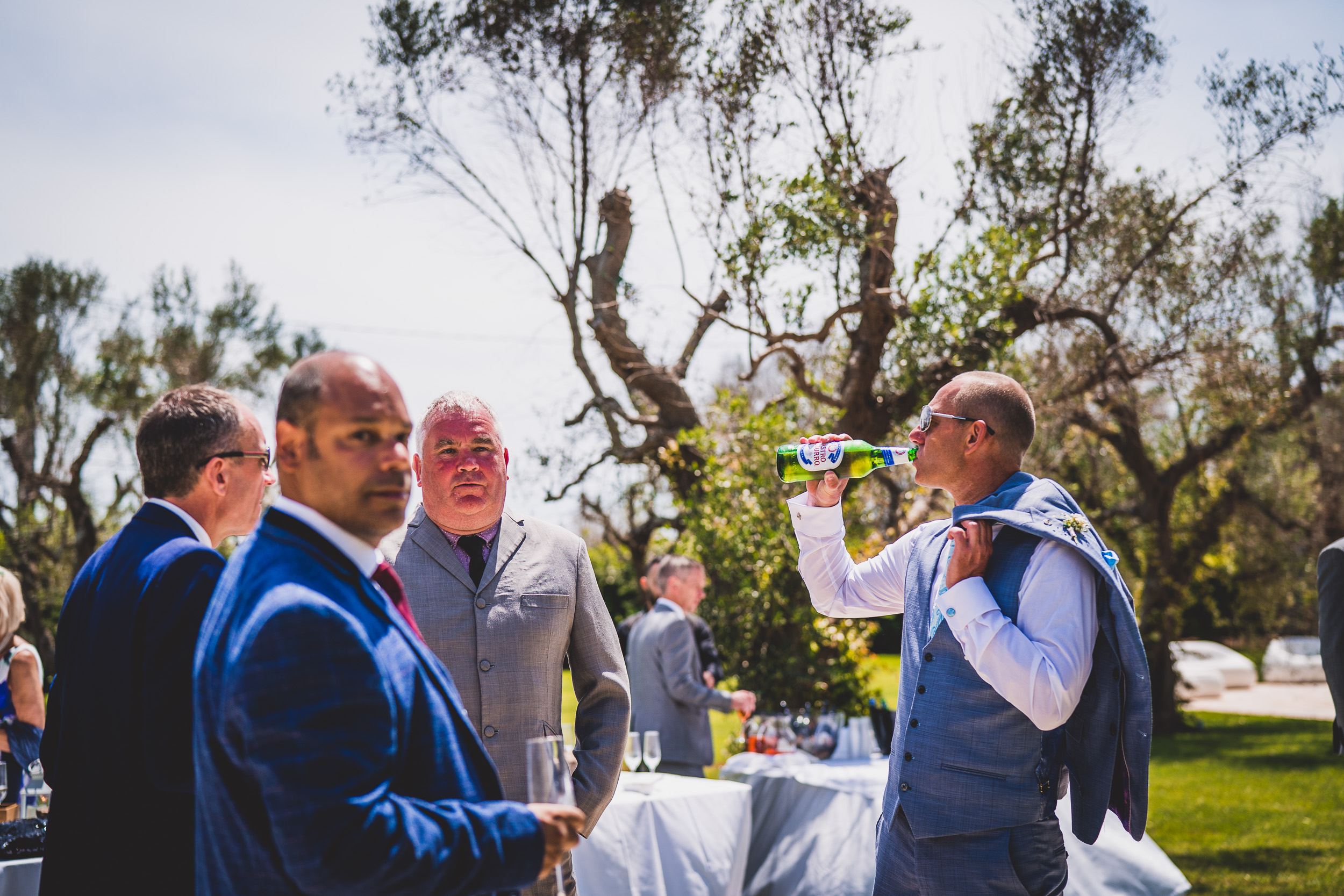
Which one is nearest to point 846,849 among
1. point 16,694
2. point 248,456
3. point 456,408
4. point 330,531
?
point 456,408

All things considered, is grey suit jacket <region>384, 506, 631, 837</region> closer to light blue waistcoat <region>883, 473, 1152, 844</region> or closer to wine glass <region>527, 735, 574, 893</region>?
light blue waistcoat <region>883, 473, 1152, 844</region>

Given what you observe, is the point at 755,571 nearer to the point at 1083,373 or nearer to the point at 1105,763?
the point at 1083,373

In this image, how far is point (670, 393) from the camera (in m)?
8.72

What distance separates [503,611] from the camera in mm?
2428

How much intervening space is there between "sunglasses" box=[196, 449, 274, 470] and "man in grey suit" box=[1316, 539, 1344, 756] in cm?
344

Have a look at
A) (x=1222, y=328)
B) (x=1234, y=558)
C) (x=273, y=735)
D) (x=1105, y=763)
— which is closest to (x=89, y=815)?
(x=273, y=735)

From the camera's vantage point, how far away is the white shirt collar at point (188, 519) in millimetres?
2041

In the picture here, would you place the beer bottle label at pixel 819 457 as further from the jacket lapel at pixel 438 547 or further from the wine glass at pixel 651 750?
the wine glass at pixel 651 750

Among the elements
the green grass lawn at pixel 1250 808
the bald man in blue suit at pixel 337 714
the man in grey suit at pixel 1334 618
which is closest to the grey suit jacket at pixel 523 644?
the bald man in blue suit at pixel 337 714

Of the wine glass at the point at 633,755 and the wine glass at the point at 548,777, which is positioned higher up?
the wine glass at the point at 548,777

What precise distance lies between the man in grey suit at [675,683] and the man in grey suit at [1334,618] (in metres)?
Answer: 2.83

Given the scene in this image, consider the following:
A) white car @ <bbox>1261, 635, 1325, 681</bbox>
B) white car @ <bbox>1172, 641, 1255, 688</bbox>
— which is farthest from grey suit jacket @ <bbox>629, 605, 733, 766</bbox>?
white car @ <bbox>1261, 635, 1325, 681</bbox>

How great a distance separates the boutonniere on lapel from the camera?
88.3 inches

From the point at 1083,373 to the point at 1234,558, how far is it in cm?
832
